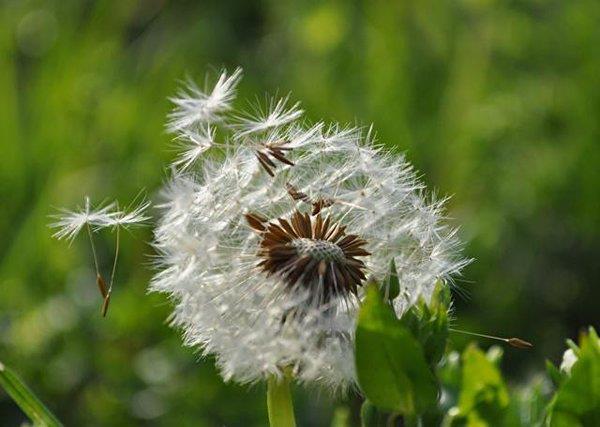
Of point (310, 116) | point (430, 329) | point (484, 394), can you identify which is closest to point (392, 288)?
point (430, 329)

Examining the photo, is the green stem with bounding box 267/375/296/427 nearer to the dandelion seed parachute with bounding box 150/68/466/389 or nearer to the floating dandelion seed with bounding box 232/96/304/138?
the dandelion seed parachute with bounding box 150/68/466/389

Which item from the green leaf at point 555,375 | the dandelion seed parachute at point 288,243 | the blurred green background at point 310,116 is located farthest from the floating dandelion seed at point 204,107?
the blurred green background at point 310,116

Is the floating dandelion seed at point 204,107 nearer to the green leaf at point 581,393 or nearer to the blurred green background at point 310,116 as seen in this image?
the green leaf at point 581,393

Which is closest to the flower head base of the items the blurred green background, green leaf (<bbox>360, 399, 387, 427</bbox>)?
green leaf (<bbox>360, 399, 387, 427</bbox>)

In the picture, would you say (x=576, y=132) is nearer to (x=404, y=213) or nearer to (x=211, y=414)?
(x=211, y=414)

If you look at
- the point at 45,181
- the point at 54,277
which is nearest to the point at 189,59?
the point at 45,181

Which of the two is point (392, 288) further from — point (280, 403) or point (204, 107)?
point (204, 107)

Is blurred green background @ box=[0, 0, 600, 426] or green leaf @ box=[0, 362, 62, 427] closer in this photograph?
green leaf @ box=[0, 362, 62, 427]
